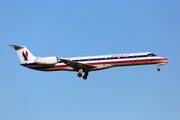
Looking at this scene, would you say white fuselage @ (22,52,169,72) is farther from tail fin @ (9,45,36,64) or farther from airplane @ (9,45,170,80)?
tail fin @ (9,45,36,64)

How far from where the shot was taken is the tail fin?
133ft

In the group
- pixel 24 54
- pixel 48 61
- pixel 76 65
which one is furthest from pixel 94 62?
pixel 24 54

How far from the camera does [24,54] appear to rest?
40812 mm

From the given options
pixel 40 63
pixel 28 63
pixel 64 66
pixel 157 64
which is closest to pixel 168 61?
pixel 157 64

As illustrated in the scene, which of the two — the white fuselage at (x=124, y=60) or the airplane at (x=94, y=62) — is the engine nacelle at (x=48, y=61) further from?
the white fuselage at (x=124, y=60)

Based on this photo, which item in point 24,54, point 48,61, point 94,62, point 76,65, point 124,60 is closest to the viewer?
point 124,60

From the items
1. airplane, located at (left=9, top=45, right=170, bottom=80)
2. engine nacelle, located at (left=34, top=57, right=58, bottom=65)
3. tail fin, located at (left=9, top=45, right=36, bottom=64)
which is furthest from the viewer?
tail fin, located at (left=9, top=45, right=36, bottom=64)

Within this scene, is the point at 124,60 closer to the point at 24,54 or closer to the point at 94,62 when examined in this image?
the point at 94,62

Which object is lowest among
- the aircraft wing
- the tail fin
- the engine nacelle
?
the aircraft wing

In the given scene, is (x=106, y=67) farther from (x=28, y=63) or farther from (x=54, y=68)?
(x=28, y=63)

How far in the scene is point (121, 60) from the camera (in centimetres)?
3716

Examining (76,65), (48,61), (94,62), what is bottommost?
(76,65)

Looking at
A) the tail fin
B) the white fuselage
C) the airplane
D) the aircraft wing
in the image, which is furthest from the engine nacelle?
the white fuselage

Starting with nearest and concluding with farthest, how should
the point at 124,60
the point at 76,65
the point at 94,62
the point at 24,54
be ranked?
the point at 124,60 < the point at 76,65 < the point at 94,62 < the point at 24,54
